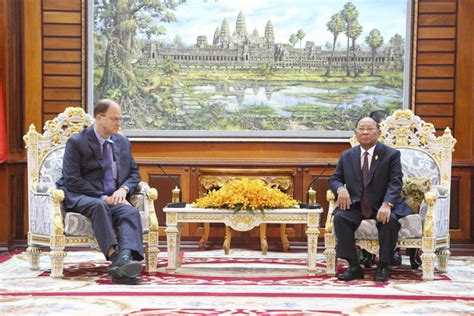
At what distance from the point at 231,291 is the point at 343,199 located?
1486mm

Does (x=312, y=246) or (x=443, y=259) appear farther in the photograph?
(x=443, y=259)

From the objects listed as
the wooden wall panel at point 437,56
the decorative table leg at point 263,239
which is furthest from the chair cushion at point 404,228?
the wooden wall panel at point 437,56

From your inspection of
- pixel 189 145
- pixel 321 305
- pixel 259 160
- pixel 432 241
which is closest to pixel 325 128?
pixel 259 160

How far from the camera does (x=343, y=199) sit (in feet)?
23.5

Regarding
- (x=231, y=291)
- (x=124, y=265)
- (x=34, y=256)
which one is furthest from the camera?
(x=34, y=256)

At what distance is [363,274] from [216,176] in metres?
2.50

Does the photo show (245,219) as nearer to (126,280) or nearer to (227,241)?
(126,280)

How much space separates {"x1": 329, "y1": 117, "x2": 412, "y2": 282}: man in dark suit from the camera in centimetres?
696

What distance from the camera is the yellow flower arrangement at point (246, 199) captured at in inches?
282

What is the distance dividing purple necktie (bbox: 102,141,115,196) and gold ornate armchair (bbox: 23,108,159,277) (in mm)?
244

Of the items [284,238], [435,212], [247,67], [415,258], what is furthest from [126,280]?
[247,67]

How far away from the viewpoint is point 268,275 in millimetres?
7137

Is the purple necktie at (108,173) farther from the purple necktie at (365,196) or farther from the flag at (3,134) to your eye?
the purple necktie at (365,196)

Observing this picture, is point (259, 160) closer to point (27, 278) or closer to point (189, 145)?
point (189, 145)
